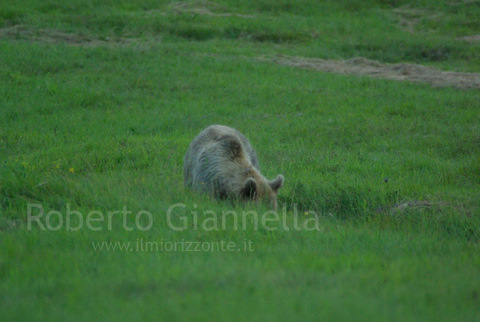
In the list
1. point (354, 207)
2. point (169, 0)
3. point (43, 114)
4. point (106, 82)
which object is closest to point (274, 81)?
point (106, 82)

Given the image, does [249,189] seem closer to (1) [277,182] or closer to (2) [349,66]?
(1) [277,182]

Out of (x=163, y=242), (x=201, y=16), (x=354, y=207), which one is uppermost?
(x=201, y=16)

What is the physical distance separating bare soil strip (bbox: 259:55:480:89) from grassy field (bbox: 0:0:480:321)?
2.02ft

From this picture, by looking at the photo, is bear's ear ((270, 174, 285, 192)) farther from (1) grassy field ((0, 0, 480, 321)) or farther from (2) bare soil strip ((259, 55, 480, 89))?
(2) bare soil strip ((259, 55, 480, 89))

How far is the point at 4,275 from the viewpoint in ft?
13.3

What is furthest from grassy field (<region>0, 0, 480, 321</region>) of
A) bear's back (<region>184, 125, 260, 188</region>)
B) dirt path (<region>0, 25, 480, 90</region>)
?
bear's back (<region>184, 125, 260, 188</region>)

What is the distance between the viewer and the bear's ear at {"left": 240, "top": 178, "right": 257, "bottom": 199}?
6.05m

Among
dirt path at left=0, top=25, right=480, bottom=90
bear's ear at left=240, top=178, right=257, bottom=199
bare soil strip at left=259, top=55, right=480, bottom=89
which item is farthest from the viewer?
dirt path at left=0, top=25, right=480, bottom=90

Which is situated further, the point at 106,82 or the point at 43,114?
the point at 106,82

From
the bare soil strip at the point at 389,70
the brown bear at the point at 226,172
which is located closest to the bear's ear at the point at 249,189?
the brown bear at the point at 226,172

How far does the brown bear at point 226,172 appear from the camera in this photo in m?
6.29

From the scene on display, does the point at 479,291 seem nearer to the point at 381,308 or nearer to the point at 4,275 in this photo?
the point at 381,308

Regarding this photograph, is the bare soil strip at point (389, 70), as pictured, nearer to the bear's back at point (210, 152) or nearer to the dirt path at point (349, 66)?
the dirt path at point (349, 66)

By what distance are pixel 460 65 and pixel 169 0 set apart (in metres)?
16.2
